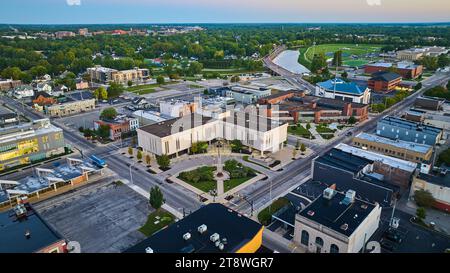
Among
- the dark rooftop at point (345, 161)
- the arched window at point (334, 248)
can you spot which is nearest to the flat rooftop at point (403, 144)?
the dark rooftop at point (345, 161)

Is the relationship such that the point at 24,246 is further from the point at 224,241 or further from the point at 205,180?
the point at 205,180

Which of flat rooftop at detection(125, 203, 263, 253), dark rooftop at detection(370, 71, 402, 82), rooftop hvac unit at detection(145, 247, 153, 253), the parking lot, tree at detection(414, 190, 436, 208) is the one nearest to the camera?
rooftop hvac unit at detection(145, 247, 153, 253)

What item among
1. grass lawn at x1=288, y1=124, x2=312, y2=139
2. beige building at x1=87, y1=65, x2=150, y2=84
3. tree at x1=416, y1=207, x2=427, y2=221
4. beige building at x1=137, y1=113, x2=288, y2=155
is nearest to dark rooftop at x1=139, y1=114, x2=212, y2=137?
beige building at x1=137, y1=113, x2=288, y2=155

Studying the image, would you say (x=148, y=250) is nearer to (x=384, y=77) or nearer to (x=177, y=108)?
(x=177, y=108)

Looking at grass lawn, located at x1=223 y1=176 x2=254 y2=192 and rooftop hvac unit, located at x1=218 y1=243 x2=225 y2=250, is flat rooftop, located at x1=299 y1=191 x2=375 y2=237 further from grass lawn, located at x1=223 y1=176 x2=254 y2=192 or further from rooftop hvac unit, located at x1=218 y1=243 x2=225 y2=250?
grass lawn, located at x1=223 y1=176 x2=254 y2=192

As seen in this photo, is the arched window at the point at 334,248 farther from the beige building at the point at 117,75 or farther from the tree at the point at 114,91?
the beige building at the point at 117,75

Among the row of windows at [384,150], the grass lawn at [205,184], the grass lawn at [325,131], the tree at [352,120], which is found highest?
the tree at [352,120]

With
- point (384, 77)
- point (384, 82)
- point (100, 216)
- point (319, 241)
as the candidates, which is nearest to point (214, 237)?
point (319, 241)
